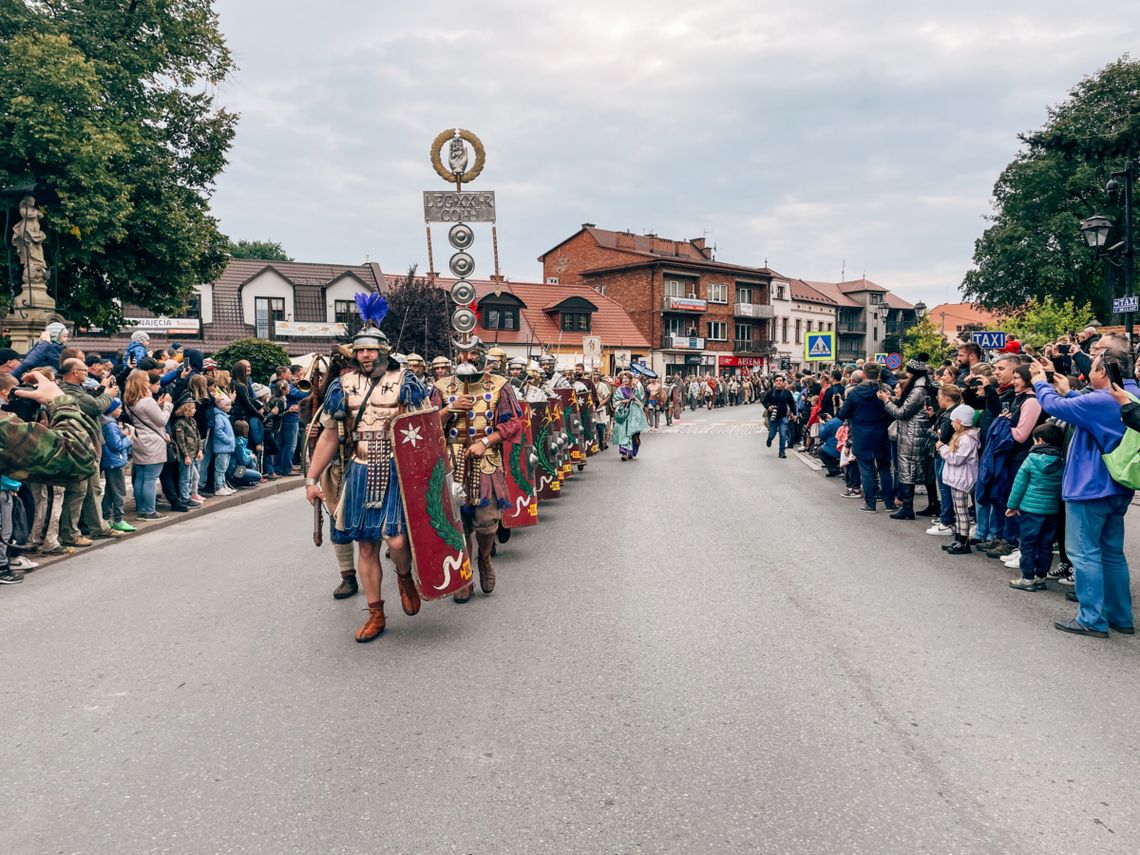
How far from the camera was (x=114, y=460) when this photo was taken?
8750 mm

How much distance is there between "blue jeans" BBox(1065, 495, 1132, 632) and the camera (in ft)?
17.5

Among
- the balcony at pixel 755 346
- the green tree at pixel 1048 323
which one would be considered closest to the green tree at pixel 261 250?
the balcony at pixel 755 346

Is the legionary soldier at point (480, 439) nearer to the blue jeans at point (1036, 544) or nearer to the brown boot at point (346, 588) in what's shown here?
the brown boot at point (346, 588)

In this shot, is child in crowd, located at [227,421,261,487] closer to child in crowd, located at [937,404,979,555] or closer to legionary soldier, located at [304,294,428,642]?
legionary soldier, located at [304,294,428,642]

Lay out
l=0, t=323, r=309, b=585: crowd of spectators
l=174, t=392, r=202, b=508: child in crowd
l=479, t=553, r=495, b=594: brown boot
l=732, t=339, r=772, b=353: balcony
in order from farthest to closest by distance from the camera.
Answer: l=732, t=339, r=772, b=353: balcony < l=174, t=392, r=202, b=508: child in crowd < l=0, t=323, r=309, b=585: crowd of spectators < l=479, t=553, r=495, b=594: brown boot

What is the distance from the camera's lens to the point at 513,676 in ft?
14.8

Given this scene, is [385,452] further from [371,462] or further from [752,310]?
[752,310]

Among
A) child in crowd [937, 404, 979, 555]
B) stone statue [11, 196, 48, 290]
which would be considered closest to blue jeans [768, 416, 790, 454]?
child in crowd [937, 404, 979, 555]

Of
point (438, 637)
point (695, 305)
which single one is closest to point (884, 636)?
point (438, 637)

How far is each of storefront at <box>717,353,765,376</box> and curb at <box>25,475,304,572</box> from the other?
56.8 meters

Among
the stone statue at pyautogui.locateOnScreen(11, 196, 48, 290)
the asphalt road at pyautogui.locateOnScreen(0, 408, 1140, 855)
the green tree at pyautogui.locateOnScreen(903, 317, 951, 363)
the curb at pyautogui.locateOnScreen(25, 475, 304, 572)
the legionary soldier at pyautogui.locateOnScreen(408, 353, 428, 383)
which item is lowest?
the curb at pyautogui.locateOnScreen(25, 475, 304, 572)

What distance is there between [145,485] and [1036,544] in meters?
9.51

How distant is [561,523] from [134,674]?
5.54m

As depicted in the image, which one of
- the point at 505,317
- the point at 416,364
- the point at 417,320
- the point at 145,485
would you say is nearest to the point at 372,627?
the point at 416,364
